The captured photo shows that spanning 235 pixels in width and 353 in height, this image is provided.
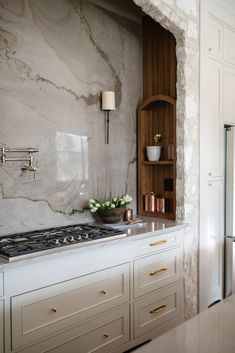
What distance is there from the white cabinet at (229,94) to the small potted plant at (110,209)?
54.0 inches

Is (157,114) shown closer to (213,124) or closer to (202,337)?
(213,124)

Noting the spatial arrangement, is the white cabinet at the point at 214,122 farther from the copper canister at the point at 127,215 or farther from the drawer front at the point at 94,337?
the drawer front at the point at 94,337


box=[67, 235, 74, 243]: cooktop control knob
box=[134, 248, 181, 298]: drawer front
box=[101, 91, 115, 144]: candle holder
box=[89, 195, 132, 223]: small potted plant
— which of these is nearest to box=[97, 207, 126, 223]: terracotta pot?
box=[89, 195, 132, 223]: small potted plant

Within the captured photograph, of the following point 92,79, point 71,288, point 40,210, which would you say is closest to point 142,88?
point 92,79

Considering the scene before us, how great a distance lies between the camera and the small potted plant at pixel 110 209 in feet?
9.39

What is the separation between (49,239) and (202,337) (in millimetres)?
1415

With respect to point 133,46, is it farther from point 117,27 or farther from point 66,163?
point 66,163

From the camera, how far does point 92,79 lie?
9.96ft

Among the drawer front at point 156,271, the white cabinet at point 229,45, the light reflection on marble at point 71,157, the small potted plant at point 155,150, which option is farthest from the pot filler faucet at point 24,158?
the white cabinet at point 229,45

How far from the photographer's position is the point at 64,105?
2811 mm

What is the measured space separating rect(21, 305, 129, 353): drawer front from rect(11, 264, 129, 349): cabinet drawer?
50 millimetres

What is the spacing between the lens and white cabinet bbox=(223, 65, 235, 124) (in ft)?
11.3

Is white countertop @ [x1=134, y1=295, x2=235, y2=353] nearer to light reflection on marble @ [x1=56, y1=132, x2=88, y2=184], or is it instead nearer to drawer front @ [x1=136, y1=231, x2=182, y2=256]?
drawer front @ [x1=136, y1=231, x2=182, y2=256]

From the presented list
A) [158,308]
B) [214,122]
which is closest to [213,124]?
[214,122]
